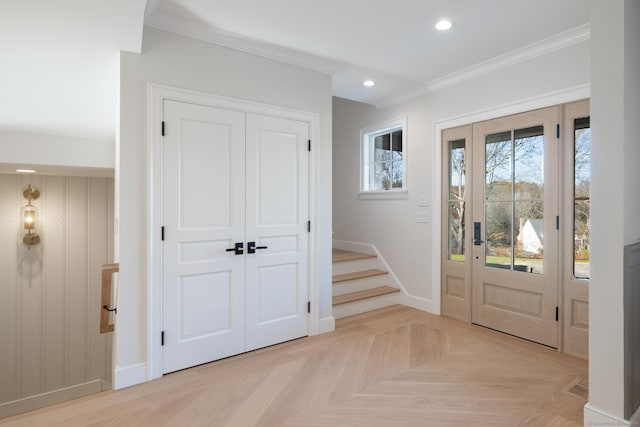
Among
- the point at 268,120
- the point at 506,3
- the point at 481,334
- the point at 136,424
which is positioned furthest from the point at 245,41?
the point at 481,334

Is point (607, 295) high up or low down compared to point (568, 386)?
up

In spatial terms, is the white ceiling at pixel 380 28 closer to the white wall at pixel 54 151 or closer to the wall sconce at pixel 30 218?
the white wall at pixel 54 151

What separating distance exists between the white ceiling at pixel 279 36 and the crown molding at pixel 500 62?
0.01 m

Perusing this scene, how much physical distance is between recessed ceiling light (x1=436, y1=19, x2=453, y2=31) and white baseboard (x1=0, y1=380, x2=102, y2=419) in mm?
6594

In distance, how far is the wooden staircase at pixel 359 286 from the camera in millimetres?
4094

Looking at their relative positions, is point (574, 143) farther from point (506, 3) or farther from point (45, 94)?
point (45, 94)

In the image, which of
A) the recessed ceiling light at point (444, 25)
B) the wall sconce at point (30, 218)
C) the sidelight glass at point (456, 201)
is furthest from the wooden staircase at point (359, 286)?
the wall sconce at point (30, 218)

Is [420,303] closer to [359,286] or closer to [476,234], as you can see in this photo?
[359,286]

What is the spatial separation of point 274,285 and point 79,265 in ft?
12.9

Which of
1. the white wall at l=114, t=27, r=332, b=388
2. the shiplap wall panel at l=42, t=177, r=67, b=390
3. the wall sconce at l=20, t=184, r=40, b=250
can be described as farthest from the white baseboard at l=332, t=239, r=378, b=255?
the wall sconce at l=20, t=184, r=40, b=250

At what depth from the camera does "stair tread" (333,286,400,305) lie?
407cm

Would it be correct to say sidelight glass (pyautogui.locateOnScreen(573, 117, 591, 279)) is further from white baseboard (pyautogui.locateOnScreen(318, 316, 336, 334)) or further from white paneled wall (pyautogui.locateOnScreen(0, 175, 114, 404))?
white paneled wall (pyautogui.locateOnScreen(0, 175, 114, 404))

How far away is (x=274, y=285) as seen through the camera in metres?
3.21

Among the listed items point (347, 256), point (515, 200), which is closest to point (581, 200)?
point (515, 200)
